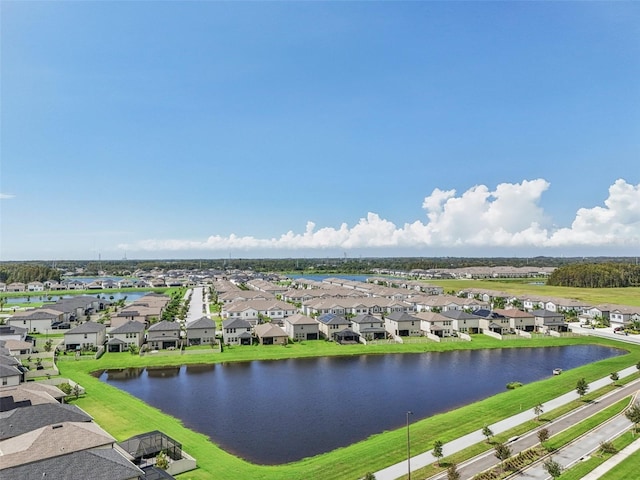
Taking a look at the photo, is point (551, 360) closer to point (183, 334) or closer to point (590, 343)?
point (590, 343)

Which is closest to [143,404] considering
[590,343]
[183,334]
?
[183,334]

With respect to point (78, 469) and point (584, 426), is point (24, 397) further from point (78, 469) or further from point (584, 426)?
point (584, 426)

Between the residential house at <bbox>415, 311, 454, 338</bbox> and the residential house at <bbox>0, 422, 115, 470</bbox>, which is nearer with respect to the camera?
the residential house at <bbox>0, 422, 115, 470</bbox>

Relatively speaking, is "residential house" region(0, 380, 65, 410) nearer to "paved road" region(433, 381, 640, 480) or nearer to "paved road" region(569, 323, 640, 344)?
"paved road" region(433, 381, 640, 480)

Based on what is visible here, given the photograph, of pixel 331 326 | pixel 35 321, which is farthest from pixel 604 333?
pixel 35 321

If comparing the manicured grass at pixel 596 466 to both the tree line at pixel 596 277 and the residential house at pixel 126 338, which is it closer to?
the residential house at pixel 126 338

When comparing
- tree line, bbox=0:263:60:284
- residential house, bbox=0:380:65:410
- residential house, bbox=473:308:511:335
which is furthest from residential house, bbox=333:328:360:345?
tree line, bbox=0:263:60:284

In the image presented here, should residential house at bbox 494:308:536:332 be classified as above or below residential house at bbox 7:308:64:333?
below
